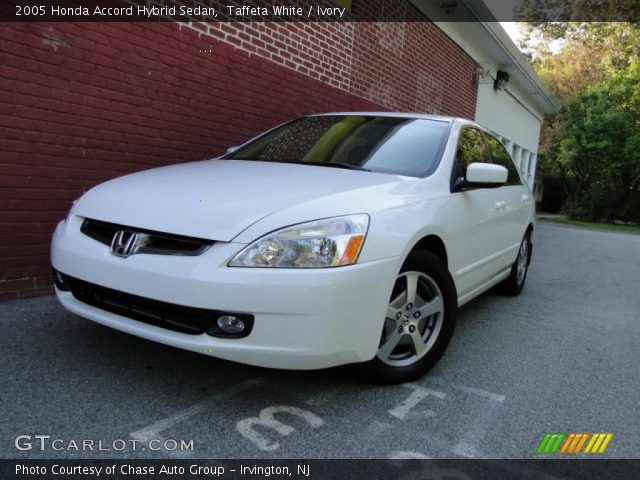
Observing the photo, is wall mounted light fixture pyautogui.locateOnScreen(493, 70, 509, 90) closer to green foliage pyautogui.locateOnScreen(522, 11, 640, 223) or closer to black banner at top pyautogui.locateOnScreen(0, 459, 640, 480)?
green foliage pyautogui.locateOnScreen(522, 11, 640, 223)

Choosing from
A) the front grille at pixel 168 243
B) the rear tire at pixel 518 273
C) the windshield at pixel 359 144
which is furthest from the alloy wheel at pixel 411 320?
the rear tire at pixel 518 273

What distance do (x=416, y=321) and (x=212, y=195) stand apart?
49.8 inches

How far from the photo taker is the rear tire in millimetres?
5047

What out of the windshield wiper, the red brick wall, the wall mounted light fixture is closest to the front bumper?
the windshield wiper

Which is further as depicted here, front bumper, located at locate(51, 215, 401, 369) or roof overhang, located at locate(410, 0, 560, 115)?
roof overhang, located at locate(410, 0, 560, 115)

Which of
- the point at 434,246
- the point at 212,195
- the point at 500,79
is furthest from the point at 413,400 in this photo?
the point at 500,79

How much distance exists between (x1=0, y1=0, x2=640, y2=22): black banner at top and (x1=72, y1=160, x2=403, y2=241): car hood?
5.10 feet

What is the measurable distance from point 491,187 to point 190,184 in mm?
2142

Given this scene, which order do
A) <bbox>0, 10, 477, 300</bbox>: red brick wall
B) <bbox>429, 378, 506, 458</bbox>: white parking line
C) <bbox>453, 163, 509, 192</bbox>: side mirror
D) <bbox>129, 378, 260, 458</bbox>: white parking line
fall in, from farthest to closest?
<bbox>0, 10, 477, 300</bbox>: red brick wall, <bbox>453, 163, 509, 192</bbox>: side mirror, <bbox>429, 378, 506, 458</bbox>: white parking line, <bbox>129, 378, 260, 458</bbox>: white parking line

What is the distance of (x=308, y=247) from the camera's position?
230cm

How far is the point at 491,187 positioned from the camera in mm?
3789

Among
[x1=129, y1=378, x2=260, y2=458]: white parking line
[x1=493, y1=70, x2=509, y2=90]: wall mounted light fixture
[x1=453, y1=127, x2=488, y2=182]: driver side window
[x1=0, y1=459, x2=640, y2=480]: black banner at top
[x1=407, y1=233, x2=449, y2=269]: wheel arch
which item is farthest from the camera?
[x1=493, y1=70, x2=509, y2=90]: wall mounted light fixture

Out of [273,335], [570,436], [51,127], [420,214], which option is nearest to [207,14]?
[51,127]

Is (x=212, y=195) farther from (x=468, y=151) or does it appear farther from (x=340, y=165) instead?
(x=468, y=151)
